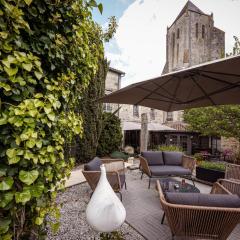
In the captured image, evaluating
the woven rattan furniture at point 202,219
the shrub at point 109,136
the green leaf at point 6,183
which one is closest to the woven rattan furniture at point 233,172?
the woven rattan furniture at point 202,219

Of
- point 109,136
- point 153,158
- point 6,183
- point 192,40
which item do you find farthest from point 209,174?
point 192,40

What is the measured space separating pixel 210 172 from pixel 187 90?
3676 mm

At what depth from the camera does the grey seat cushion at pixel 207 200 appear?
2658 mm

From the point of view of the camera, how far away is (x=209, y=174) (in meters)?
6.77

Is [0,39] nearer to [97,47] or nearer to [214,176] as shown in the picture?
[97,47]

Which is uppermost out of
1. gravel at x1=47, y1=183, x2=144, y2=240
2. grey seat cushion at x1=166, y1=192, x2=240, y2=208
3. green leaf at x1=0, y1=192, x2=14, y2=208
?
green leaf at x1=0, y1=192, x2=14, y2=208

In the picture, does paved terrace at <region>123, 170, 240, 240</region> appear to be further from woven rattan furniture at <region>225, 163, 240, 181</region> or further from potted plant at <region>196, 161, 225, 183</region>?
woven rattan furniture at <region>225, 163, 240, 181</region>

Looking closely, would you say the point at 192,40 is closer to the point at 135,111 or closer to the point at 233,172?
the point at 135,111

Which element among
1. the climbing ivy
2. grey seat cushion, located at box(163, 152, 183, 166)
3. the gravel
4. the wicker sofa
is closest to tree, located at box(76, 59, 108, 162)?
the wicker sofa

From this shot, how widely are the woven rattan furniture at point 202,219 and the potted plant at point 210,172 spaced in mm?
4001

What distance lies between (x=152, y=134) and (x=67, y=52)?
17.2m

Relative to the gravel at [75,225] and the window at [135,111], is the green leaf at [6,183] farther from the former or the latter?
the window at [135,111]

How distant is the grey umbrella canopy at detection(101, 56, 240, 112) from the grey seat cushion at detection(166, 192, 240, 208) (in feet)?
5.94

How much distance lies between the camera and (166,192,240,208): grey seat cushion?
2.66m
